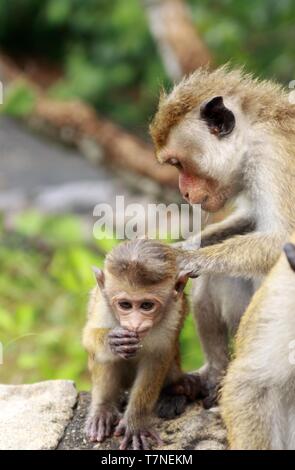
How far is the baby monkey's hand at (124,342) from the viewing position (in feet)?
19.5

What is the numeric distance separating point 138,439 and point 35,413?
855mm

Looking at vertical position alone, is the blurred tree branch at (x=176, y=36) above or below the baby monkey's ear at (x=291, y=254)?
above

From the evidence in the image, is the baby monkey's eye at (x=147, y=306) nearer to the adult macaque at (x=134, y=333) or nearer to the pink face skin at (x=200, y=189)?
the adult macaque at (x=134, y=333)

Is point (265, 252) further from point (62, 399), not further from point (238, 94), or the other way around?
point (62, 399)

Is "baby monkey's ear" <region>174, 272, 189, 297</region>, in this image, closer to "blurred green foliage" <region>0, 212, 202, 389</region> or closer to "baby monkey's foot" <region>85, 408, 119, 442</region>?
"baby monkey's foot" <region>85, 408, 119, 442</region>

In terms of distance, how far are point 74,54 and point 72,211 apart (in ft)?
17.9

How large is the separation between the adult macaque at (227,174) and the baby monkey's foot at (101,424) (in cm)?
73

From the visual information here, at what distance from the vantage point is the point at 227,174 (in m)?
6.72

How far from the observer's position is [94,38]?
1988 centimetres

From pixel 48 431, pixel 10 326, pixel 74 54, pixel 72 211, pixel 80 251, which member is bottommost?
pixel 48 431

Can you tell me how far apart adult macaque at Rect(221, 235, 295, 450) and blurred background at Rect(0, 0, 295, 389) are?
14.0 ft

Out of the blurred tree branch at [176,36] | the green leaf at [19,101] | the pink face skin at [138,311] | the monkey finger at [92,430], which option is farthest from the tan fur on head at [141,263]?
the blurred tree branch at [176,36]

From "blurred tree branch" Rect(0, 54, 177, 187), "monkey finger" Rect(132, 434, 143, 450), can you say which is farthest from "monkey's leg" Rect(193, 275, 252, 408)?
"blurred tree branch" Rect(0, 54, 177, 187)

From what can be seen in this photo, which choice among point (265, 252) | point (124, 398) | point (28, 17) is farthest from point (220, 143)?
point (28, 17)
